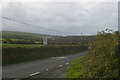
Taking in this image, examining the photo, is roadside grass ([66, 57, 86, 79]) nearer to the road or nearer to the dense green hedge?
the road

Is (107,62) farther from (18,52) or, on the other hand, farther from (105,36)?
(18,52)

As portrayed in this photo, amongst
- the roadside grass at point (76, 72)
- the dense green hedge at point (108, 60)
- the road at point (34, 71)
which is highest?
the dense green hedge at point (108, 60)

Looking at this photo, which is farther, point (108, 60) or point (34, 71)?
point (34, 71)

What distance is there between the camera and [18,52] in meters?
19.0

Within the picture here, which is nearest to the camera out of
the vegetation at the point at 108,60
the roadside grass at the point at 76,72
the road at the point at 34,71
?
the vegetation at the point at 108,60

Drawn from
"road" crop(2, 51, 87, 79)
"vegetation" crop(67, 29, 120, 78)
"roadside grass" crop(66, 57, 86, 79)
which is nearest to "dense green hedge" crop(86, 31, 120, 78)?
"vegetation" crop(67, 29, 120, 78)

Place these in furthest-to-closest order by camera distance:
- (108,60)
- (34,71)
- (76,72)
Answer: (34,71) → (76,72) → (108,60)

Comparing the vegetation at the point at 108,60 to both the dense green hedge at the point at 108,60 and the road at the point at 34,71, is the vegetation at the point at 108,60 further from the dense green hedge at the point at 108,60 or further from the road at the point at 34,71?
the road at the point at 34,71

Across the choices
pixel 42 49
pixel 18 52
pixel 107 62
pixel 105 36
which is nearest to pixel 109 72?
pixel 107 62

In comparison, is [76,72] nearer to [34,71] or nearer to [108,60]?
[108,60]

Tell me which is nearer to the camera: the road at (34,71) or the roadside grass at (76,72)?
the roadside grass at (76,72)

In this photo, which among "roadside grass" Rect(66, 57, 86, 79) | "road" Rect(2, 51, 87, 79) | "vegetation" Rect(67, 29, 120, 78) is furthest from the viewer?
"road" Rect(2, 51, 87, 79)

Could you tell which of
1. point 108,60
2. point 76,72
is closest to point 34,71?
point 76,72

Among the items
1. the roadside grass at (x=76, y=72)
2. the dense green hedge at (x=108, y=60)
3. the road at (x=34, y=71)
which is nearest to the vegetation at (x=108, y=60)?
the dense green hedge at (x=108, y=60)
